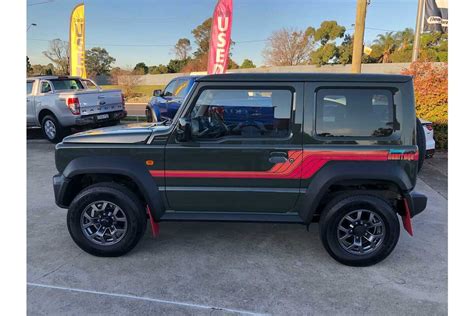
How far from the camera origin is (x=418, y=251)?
3.70m

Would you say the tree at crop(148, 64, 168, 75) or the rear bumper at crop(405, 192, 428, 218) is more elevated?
the tree at crop(148, 64, 168, 75)

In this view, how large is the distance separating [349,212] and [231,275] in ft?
4.06

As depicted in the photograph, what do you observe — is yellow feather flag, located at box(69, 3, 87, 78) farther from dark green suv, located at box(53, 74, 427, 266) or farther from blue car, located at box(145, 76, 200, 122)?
dark green suv, located at box(53, 74, 427, 266)

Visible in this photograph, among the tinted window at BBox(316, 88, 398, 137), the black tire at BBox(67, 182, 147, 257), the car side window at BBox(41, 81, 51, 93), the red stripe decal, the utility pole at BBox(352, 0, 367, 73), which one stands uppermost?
the utility pole at BBox(352, 0, 367, 73)

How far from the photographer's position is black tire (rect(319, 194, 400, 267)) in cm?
329

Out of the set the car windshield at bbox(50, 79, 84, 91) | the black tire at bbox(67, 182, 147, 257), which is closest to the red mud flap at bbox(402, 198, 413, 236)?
the black tire at bbox(67, 182, 147, 257)

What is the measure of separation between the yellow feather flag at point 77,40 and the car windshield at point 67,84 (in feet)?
25.2

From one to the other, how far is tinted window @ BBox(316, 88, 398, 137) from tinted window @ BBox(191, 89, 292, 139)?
0.33 m

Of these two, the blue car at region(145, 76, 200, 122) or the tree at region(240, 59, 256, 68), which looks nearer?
the blue car at region(145, 76, 200, 122)

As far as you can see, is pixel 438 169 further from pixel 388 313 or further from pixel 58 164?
pixel 58 164

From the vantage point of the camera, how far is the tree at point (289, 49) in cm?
3875

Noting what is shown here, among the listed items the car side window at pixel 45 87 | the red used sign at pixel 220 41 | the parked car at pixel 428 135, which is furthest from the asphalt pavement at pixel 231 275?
the red used sign at pixel 220 41
